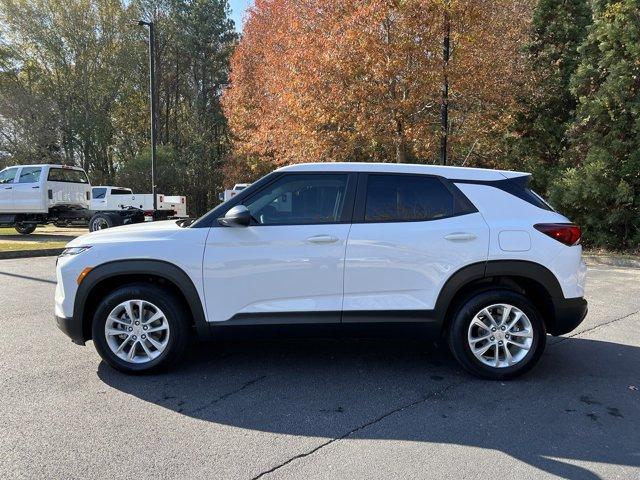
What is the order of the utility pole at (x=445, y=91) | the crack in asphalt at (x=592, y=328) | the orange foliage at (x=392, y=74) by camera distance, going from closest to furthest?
the crack in asphalt at (x=592, y=328) → the orange foliage at (x=392, y=74) → the utility pole at (x=445, y=91)

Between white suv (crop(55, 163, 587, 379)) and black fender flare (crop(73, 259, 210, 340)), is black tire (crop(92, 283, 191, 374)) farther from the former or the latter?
black fender flare (crop(73, 259, 210, 340))

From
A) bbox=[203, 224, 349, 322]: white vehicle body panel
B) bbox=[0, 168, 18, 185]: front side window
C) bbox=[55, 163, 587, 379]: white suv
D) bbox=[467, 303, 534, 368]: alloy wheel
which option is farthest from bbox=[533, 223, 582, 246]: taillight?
bbox=[0, 168, 18, 185]: front side window

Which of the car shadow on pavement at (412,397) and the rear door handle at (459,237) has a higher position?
the rear door handle at (459,237)

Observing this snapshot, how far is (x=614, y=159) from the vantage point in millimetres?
13750

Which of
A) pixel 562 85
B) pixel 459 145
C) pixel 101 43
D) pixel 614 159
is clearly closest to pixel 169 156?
pixel 101 43

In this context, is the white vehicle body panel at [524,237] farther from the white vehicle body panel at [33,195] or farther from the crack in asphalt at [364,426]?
the white vehicle body panel at [33,195]

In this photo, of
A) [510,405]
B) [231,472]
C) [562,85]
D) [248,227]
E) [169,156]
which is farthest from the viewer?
[169,156]

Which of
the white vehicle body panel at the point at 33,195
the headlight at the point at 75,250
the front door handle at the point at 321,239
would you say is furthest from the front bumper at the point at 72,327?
the white vehicle body panel at the point at 33,195

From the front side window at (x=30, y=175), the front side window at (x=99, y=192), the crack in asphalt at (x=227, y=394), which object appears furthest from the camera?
the front side window at (x=99, y=192)

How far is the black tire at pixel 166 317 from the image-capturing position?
4.27 metres

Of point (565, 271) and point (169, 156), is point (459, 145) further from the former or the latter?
point (169, 156)

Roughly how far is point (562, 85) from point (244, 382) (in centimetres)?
1613

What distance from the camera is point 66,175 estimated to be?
58.8ft

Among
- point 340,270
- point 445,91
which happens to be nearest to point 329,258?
point 340,270
